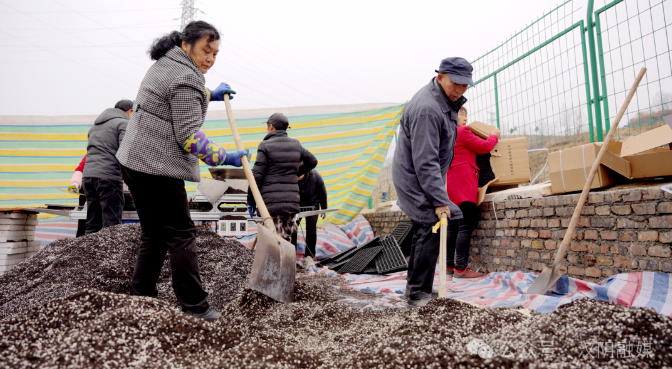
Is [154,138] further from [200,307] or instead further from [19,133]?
[19,133]

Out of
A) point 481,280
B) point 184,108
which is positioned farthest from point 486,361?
point 481,280

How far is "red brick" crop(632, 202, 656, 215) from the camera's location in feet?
8.03

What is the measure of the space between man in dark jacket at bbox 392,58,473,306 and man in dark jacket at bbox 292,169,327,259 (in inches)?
112

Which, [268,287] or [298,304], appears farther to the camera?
[298,304]

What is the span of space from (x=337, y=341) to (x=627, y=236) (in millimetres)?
1970

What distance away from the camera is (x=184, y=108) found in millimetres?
2043

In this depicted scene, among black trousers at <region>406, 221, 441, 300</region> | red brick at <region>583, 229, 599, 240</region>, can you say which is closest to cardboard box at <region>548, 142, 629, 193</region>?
red brick at <region>583, 229, 599, 240</region>

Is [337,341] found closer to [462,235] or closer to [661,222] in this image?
[661,222]

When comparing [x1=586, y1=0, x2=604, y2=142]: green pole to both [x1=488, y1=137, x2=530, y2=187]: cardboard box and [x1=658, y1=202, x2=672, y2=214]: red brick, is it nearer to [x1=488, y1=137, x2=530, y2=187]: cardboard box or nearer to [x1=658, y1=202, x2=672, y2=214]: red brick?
[x1=488, y1=137, x2=530, y2=187]: cardboard box

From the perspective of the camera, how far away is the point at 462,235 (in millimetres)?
3924

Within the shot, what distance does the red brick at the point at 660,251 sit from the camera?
2.36 meters

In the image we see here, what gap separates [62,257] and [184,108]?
1962 millimetres

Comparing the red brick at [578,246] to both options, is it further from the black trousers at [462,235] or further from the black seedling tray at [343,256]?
the black seedling tray at [343,256]

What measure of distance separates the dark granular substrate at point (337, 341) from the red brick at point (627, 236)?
127 centimetres
